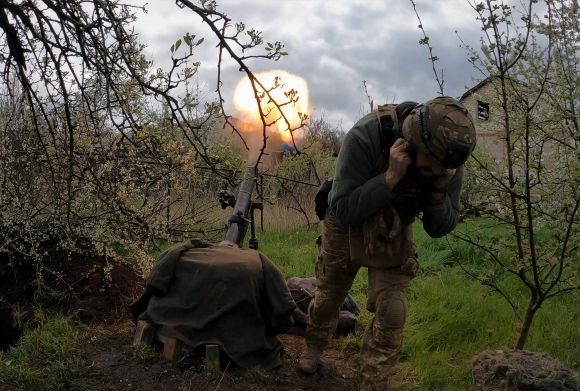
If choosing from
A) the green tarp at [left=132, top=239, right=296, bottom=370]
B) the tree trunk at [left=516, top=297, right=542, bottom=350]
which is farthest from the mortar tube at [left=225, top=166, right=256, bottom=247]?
the tree trunk at [left=516, top=297, right=542, bottom=350]

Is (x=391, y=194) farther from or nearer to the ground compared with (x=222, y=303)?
farther from the ground

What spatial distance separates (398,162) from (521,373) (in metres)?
1.62

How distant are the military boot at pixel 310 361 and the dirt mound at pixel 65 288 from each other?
1.89 metres

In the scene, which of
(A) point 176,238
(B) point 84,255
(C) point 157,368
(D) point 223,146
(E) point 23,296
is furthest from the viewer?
(A) point 176,238

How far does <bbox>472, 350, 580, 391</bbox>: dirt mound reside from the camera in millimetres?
3451

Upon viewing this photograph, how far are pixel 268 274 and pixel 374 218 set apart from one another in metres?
1.10

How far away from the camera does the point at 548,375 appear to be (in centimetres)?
348

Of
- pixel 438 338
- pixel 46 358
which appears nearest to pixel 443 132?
pixel 438 338

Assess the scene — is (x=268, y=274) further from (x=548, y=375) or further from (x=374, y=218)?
(x=548, y=375)

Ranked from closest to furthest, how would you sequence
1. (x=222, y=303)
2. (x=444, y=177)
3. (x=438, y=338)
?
(x=444, y=177) < (x=222, y=303) < (x=438, y=338)

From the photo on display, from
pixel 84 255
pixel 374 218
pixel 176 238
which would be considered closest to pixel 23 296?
pixel 84 255

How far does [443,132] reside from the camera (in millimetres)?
2873

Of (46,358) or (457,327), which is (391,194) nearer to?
(457,327)

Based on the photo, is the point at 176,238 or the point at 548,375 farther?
the point at 176,238
